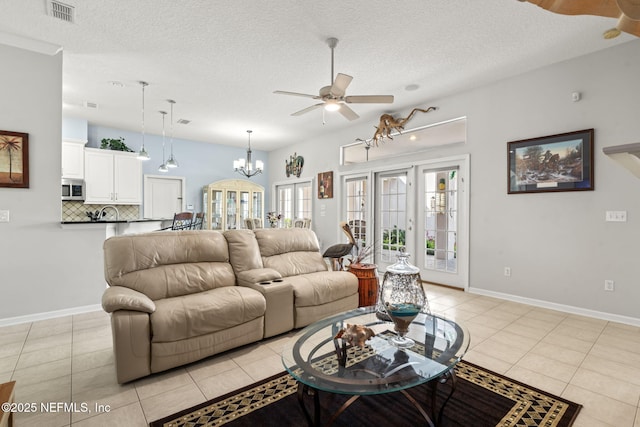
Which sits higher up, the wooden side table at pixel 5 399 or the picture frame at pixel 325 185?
the picture frame at pixel 325 185

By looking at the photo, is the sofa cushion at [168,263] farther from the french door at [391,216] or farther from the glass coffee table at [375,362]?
the french door at [391,216]

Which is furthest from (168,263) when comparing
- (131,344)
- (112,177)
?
(112,177)

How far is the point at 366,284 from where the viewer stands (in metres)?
3.47

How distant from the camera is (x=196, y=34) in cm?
309

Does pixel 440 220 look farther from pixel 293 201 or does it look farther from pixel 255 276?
pixel 293 201

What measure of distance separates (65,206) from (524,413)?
297 inches

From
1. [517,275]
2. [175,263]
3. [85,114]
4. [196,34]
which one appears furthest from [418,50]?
[85,114]

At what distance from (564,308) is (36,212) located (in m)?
6.03

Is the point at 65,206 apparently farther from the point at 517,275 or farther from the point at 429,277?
the point at 517,275

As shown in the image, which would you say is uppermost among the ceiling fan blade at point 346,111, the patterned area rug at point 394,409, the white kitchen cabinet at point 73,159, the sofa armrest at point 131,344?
the ceiling fan blade at point 346,111

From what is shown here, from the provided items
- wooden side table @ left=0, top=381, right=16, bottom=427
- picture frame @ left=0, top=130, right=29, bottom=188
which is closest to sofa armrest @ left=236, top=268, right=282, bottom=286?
wooden side table @ left=0, top=381, right=16, bottom=427

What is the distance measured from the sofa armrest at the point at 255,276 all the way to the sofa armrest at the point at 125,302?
0.87 meters

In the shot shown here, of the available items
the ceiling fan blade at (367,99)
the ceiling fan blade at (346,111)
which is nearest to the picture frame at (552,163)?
the ceiling fan blade at (367,99)

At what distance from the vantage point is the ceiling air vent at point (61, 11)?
2.68 m
